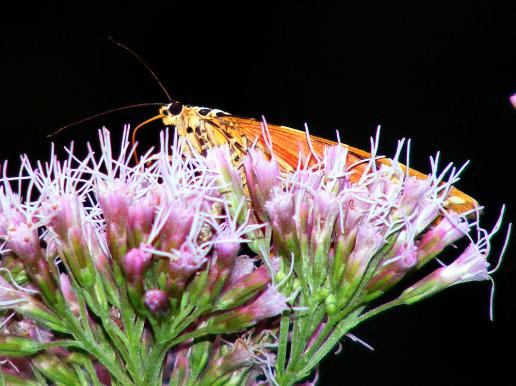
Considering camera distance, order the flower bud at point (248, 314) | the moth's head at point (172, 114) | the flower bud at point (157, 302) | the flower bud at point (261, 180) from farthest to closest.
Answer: the moth's head at point (172, 114) < the flower bud at point (261, 180) < the flower bud at point (248, 314) < the flower bud at point (157, 302)

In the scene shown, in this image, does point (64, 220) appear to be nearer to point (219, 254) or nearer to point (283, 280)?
point (219, 254)

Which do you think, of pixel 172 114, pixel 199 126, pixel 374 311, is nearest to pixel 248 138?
pixel 199 126

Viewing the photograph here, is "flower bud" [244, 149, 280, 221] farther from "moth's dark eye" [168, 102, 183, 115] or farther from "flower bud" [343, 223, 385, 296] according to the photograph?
"moth's dark eye" [168, 102, 183, 115]

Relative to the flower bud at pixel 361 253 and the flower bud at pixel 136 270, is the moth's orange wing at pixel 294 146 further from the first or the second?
the flower bud at pixel 136 270


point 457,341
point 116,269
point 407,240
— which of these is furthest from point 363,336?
point 116,269

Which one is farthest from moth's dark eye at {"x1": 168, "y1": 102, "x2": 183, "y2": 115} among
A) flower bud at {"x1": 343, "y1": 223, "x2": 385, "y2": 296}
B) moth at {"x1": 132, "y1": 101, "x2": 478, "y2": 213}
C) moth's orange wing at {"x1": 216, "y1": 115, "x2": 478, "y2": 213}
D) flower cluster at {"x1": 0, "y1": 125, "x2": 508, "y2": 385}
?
flower bud at {"x1": 343, "y1": 223, "x2": 385, "y2": 296}

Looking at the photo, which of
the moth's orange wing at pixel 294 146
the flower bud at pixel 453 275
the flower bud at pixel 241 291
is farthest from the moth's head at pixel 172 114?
the flower bud at pixel 453 275

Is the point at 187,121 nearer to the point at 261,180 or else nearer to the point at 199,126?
the point at 199,126
